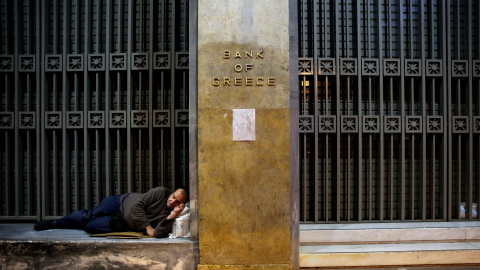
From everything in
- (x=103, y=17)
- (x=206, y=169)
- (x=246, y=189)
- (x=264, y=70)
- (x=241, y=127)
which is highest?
(x=103, y=17)

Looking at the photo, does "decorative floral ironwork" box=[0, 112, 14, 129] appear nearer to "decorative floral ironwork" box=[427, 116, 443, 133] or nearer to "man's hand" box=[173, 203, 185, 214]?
"man's hand" box=[173, 203, 185, 214]

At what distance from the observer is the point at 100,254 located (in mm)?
4172

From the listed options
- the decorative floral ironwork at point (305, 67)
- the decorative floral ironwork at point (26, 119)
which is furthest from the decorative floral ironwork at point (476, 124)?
the decorative floral ironwork at point (26, 119)

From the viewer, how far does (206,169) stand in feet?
13.4

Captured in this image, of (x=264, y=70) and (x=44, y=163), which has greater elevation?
(x=264, y=70)

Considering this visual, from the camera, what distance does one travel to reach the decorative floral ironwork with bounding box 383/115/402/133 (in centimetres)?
484

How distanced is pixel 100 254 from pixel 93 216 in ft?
2.41

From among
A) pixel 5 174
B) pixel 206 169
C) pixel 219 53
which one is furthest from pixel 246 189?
pixel 5 174

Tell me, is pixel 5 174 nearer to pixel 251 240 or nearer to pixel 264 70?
pixel 251 240

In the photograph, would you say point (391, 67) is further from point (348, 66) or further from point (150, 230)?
point (150, 230)

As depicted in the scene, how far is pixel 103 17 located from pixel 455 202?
22.6 ft

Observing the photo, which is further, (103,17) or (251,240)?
(103,17)

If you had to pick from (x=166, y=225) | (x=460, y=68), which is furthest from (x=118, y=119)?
(x=460, y=68)

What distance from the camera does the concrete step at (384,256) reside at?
4.32 m
